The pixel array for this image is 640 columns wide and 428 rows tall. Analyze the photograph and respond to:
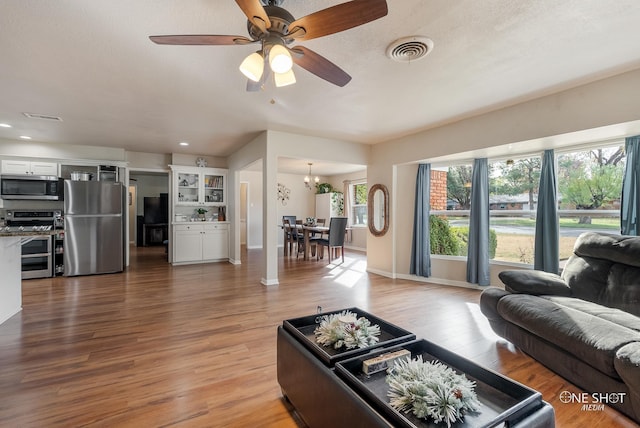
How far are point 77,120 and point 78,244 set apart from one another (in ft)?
7.60

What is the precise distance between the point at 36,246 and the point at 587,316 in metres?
7.25

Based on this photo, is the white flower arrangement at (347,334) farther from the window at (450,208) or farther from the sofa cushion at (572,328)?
the window at (450,208)

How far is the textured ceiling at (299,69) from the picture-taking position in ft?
6.03

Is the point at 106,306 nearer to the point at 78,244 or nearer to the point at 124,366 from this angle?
the point at 124,366

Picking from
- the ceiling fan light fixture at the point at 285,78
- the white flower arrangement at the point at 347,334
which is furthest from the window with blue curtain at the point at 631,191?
the ceiling fan light fixture at the point at 285,78

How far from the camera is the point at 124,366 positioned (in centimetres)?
218

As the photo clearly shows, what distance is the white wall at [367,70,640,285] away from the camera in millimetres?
2725

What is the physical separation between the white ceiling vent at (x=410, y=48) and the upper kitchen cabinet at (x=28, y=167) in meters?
6.16

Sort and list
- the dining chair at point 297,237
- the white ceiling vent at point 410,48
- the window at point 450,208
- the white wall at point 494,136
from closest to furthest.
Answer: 1. the white ceiling vent at point 410,48
2. the white wall at point 494,136
3. the window at point 450,208
4. the dining chair at point 297,237

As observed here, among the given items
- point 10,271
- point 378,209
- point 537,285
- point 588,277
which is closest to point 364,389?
point 537,285

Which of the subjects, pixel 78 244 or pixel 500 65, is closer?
pixel 500 65

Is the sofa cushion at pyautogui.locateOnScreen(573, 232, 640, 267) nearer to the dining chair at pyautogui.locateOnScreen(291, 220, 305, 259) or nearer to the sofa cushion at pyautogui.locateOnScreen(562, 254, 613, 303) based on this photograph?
the sofa cushion at pyautogui.locateOnScreen(562, 254, 613, 303)

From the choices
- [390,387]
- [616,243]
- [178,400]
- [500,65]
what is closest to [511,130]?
[500,65]

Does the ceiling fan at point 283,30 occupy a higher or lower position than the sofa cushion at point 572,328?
higher
